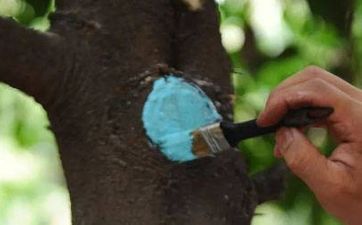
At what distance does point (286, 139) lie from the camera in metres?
0.76

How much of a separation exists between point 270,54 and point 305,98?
0.55 meters

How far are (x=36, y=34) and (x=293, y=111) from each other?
22cm

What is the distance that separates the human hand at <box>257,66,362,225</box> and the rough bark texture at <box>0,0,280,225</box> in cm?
9

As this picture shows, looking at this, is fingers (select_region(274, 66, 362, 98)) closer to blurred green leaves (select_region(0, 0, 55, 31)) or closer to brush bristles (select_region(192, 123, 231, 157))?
brush bristles (select_region(192, 123, 231, 157))

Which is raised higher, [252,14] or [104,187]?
[252,14]

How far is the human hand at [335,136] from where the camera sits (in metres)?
0.74

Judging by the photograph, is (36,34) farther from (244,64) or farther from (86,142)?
(244,64)

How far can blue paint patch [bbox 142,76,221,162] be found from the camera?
2.59 feet

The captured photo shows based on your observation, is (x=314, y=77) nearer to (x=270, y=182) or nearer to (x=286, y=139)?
(x=286, y=139)

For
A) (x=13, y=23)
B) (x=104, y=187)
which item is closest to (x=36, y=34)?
(x=13, y=23)

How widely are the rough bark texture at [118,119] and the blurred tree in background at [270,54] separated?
0.48 feet

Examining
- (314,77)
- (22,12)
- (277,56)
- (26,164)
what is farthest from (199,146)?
(26,164)

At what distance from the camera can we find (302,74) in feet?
2.51

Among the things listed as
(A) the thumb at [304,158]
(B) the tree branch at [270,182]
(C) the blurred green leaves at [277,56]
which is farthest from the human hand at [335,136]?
(C) the blurred green leaves at [277,56]
